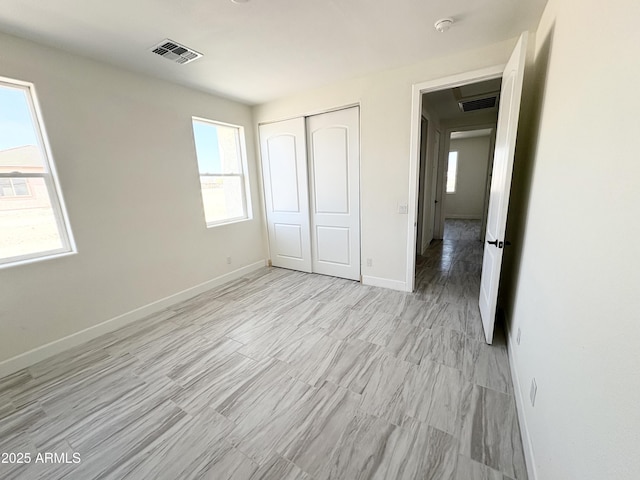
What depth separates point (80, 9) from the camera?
1.68m

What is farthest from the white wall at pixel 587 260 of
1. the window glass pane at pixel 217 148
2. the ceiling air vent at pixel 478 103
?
the window glass pane at pixel 217 148

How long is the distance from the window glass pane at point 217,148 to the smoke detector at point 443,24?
283cm

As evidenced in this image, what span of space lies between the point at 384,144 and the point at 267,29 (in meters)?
1.66

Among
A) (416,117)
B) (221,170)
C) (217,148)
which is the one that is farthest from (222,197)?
(416,117)

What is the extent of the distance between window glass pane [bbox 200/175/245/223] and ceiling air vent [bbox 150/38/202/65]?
4.49ft

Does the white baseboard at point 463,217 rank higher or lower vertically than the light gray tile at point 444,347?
higher

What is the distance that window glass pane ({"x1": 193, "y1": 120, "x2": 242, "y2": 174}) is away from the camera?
11.1ft

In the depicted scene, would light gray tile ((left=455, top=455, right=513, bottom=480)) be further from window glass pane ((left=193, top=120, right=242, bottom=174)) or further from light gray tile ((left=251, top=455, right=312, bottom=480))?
window glass pane ((left=193, top=120, right=242, bottom=174))

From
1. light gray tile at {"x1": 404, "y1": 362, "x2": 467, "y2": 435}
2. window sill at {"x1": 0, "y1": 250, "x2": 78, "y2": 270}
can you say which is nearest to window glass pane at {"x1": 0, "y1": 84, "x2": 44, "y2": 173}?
window sill at {"x1": 0, "y1": 250, "x2": 78, "y2": 270}

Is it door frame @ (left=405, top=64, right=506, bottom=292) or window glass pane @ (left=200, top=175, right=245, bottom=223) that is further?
window glass pane @ (left=200, top=175, right=245, bottom=223)

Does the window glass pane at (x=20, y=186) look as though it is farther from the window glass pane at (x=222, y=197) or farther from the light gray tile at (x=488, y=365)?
the light gray tile at (x=488, y=365)

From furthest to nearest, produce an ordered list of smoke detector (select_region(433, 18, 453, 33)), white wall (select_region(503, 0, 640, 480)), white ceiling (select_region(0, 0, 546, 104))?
smoke detector (select_region(433, 18, 453, 33)), white ceiling (select_region(0, 0, 546, 104)), white wall (select_region(503, 0, 640, 480))

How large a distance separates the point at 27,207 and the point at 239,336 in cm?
209

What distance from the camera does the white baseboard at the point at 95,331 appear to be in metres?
2.09
